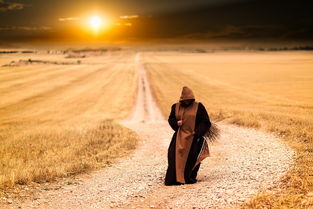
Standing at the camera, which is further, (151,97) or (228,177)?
(151,97)

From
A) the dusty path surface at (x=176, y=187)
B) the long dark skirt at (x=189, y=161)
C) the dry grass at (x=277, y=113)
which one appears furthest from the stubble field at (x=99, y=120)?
the long dark skirt at (x=189, y=161)

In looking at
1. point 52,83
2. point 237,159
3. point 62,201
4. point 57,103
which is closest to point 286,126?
point 237,159

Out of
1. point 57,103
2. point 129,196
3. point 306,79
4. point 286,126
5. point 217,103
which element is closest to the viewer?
point 129,196

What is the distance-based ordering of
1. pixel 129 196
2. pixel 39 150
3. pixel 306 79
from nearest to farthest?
pixel 129 196, pixel 39 150, pixel 306 79

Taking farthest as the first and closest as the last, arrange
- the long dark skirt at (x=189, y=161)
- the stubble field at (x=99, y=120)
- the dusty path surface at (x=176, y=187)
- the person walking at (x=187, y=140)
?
the stubble field at (x=99, y=120) < the long dark skirt at (x=189, y=161) < the person walking at (x=187, y=140) < the dusty path surface at (x=176, y=187)

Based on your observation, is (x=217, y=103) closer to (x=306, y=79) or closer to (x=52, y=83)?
(x=306, y=79)

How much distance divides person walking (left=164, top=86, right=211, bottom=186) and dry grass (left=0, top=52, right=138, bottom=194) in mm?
4876

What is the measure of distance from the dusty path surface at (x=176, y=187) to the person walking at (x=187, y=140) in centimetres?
42

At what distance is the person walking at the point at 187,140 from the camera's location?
1093cm

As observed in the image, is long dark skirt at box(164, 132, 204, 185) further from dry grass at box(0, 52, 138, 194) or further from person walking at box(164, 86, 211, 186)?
dry grass at box(0, 52, 138, 194)

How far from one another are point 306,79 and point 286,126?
4234 centimetres

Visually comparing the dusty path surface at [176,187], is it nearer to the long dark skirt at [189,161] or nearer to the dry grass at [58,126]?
the long dark skirt at [189,161]

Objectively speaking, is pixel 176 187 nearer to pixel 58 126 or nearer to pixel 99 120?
pixel 58 126

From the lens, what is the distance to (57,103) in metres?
43.5
